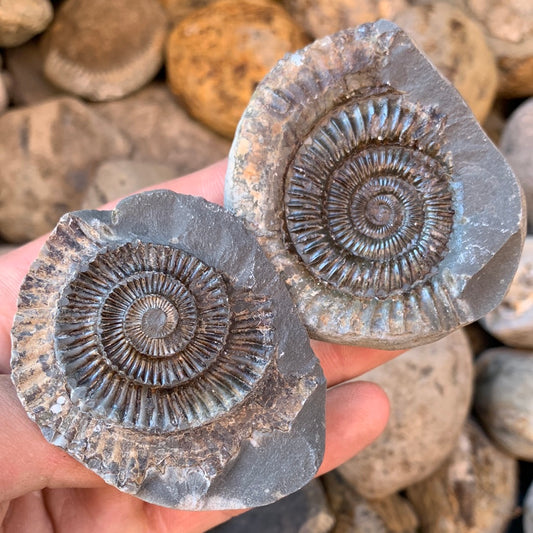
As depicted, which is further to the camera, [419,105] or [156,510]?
[156,510]

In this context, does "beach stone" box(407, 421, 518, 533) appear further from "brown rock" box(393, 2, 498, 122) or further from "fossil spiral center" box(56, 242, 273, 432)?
"brown rock" box(393, 2, 498, 122)

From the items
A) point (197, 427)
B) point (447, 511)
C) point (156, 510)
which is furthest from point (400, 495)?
point (197, 427)

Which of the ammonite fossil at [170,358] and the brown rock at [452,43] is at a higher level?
the brown rock at [452,43]

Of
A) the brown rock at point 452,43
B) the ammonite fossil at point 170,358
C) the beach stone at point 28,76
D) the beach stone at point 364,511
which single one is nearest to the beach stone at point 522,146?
the brown rock at point 452,43

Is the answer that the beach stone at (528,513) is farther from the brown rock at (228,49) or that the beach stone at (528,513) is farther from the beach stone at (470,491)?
the brown rock at (228,49)

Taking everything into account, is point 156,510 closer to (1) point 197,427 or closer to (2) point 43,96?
(1) point 197,427

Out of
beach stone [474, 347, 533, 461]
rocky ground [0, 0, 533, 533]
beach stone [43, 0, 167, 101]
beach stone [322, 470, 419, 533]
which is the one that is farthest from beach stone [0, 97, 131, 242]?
beach stone [474, 347, 533, 461]
